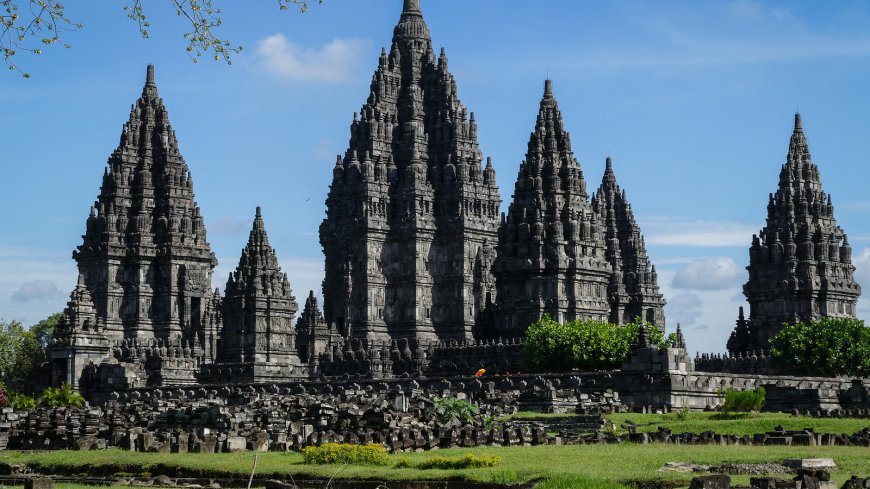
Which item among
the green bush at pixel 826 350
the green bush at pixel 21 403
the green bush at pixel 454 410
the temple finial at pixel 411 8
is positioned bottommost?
the green bush at pixel 454 410

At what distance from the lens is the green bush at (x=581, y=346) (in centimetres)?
10314

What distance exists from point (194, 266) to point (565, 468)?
10174cm

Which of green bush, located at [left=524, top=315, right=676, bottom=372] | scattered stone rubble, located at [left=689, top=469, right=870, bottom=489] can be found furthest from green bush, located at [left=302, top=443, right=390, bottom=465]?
green bush, located at [left=524, top=315, right=676, bottom=372]

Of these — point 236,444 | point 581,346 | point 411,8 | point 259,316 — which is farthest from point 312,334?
point 236,444

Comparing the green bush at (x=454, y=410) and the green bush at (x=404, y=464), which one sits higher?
the green bush at (x=454, y=410)

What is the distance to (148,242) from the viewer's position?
138 metres

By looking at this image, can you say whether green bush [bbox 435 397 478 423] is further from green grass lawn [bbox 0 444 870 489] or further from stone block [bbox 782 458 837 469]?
stone block [bbox 782 458 837 469]

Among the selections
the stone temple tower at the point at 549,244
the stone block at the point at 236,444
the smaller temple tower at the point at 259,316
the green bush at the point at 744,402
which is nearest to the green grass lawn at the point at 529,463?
the stone block at the point at 236,444

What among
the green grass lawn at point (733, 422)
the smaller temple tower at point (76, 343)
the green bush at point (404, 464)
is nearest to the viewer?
the green bush at point (404, 464)

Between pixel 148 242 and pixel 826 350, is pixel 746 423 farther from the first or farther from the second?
pixel 148 242

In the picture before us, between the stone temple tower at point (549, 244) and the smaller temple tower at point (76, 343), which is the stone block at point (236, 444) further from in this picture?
the stone temple tower at point (549, 244)

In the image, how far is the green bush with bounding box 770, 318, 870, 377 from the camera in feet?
342

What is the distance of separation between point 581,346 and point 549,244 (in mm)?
17599

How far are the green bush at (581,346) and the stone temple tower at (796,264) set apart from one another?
26509mm
